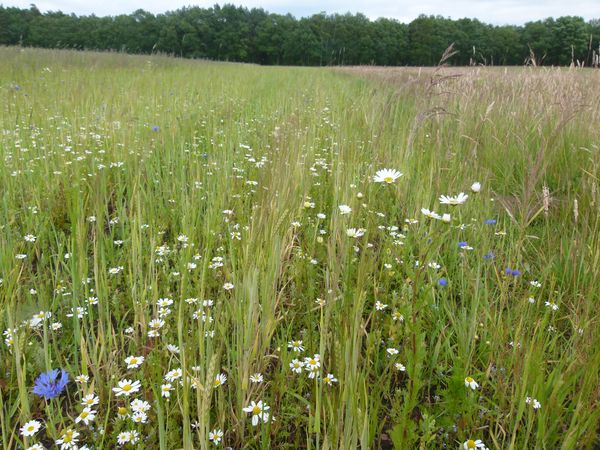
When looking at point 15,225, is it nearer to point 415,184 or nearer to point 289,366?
point 289,366

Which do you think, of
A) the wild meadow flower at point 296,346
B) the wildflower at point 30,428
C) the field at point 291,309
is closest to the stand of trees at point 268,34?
the field at point 291,309

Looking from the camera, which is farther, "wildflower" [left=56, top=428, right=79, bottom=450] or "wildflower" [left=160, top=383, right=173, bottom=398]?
"wildflower" [left=160, top=383, right=173, bottom=398]

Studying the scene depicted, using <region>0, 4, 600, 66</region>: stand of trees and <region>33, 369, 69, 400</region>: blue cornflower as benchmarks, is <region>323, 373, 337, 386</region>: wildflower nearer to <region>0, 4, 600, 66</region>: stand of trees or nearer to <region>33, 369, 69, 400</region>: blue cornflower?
<region>33, 369, 69, 400</region>: blue cornflower

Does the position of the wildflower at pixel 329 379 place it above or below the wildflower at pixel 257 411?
above

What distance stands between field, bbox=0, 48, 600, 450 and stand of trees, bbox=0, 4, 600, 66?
150 ft

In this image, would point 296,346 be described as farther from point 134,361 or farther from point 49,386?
point 49,386

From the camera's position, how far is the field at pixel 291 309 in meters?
1.11

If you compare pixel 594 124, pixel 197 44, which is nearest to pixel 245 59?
pixel 197 44

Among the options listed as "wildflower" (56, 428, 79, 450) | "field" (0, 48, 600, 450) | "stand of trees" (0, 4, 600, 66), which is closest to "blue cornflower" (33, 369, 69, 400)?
"field" (0, 48, 600, 450)

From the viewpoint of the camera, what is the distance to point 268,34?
61.4 m

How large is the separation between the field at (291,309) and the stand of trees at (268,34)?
45818 mm

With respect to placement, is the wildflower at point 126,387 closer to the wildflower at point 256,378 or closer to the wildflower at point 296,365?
the wildflower at point 256,378

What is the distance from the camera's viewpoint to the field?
1.11 metres

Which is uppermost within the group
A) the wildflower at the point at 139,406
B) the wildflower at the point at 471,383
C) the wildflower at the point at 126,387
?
the wildflower at the point at 471,383
